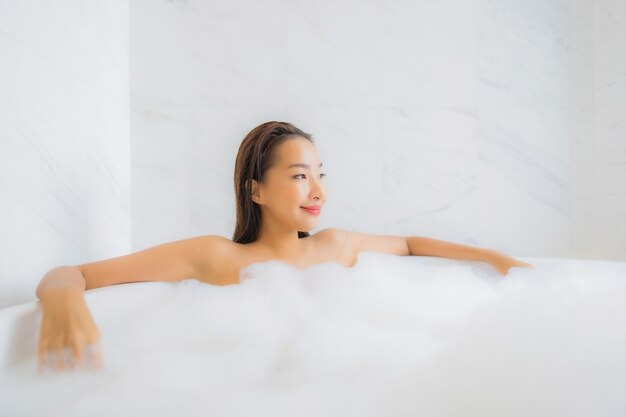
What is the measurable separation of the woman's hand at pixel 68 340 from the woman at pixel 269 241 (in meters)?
0.17

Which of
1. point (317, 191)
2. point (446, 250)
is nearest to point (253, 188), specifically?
point (317, 191)

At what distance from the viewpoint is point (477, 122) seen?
6.25 ft

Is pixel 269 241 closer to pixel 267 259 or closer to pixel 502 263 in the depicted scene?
pixel 267 259

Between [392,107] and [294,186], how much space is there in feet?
3.13

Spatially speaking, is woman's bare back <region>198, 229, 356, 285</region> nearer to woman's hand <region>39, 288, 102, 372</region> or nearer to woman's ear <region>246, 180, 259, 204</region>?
woman's ear <region>246, 180, 259, 204</region>

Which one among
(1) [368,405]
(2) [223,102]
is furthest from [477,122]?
(1) [368,405]

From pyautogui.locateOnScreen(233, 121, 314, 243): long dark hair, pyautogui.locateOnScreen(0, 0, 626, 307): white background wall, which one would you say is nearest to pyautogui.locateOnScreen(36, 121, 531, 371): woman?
pyautogui.locateOnScreen(233, 121, 314, 243): long dark hair

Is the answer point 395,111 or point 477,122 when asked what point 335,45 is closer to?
point 395,111

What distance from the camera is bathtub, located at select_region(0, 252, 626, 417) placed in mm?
687

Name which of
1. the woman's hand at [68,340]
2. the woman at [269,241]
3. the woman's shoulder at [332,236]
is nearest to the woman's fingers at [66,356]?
the woman's hand at [68,340]

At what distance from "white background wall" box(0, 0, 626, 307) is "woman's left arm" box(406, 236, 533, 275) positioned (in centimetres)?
62

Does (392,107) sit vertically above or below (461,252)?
above

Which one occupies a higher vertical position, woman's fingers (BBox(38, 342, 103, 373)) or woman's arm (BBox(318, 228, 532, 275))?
woman's arm (BBox(318, 228, 532, 275))

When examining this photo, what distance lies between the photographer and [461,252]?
1231 mm
